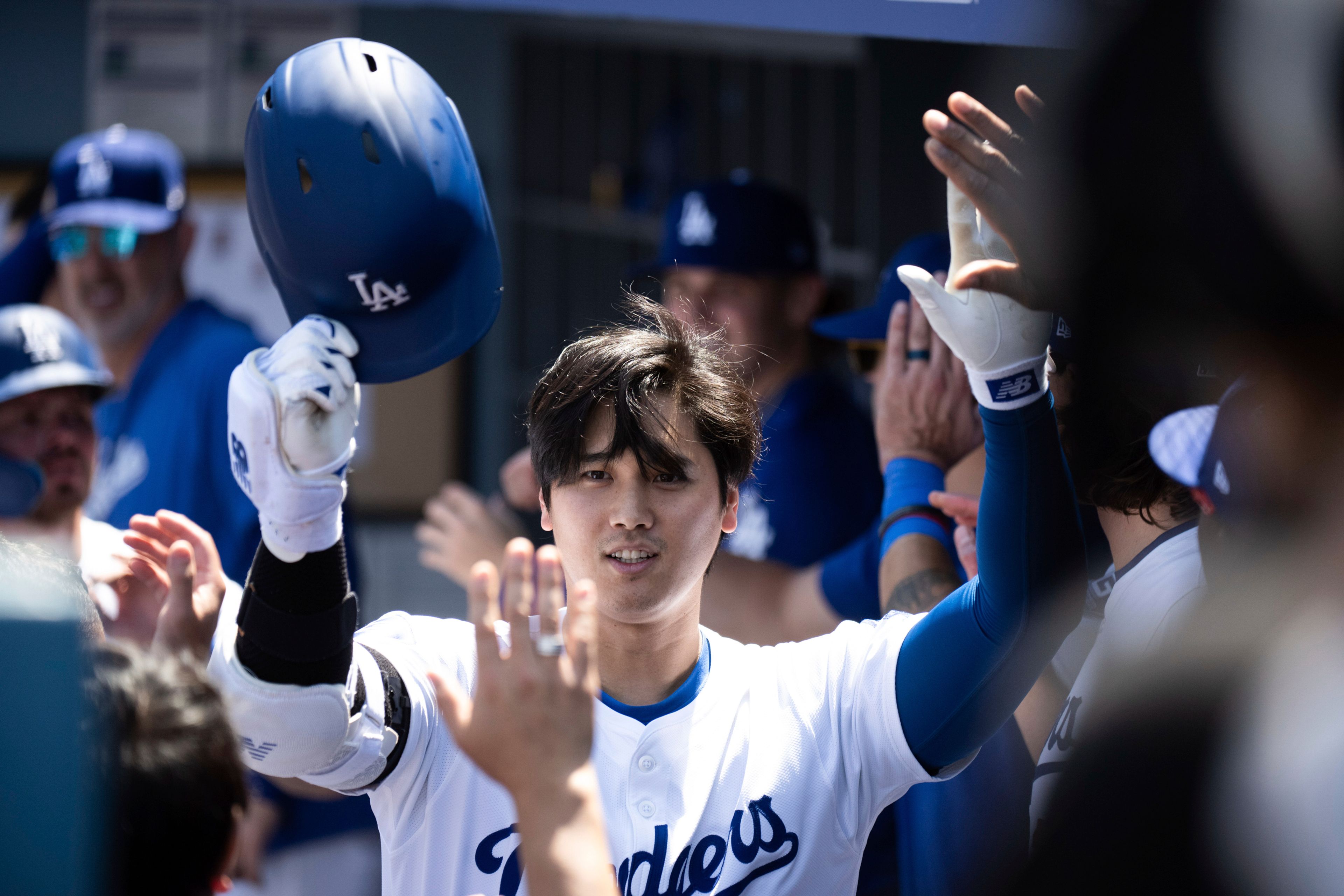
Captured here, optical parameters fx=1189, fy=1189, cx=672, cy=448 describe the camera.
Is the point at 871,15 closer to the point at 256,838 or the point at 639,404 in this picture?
the point at 639,404

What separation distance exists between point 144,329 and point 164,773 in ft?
8.02

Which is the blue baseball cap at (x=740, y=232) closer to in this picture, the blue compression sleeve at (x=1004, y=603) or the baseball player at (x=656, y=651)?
the baseball player at (x=656, y=651)

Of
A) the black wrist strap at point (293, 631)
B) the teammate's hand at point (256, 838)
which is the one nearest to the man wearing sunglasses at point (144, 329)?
the teammate's hand at point (256, 838)

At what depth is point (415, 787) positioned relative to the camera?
4.64ft

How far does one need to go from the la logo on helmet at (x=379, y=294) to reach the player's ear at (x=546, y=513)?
36 centimetres

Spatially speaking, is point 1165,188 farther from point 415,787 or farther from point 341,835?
point 341,835

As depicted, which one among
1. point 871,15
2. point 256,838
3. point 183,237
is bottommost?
point 256,838

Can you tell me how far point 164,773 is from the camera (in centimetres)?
89

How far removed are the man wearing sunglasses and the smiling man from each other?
1.30 meters

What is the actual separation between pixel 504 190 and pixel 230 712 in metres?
3.66

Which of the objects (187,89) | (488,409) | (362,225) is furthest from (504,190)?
(362,225)

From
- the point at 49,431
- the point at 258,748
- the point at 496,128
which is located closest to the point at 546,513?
the point at 258,748

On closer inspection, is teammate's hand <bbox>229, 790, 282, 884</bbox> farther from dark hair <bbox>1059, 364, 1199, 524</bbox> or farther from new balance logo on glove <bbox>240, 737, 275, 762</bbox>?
dark hair <bbox>1059, 364, 1199, 524</bbox>

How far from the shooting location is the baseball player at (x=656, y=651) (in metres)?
1.24
